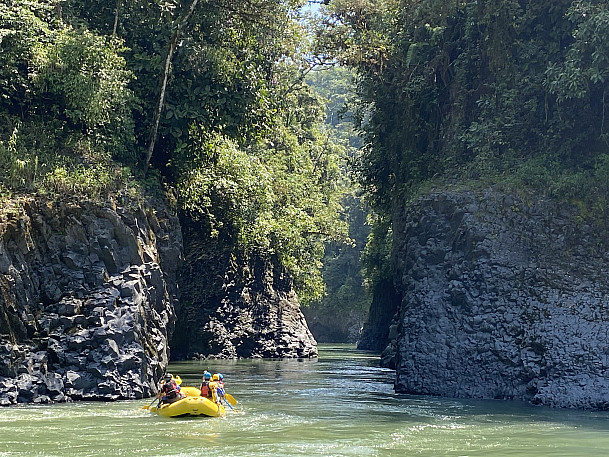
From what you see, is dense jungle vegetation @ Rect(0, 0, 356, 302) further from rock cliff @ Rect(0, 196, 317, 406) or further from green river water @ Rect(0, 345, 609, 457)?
green river water @ Rect(0, 345, 609, 457)

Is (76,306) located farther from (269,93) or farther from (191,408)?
(269,93)

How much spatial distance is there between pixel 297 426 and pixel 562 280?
7195 mm

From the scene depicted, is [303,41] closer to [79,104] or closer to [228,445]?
[79,104]

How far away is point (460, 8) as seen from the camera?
22.2 metres

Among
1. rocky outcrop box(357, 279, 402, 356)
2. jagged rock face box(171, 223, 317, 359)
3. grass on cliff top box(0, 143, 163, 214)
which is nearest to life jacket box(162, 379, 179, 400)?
grass on cliff top box(0, 143, 163, 214)

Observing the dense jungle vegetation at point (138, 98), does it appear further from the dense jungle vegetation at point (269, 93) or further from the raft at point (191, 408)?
the raft at point (191, 408)

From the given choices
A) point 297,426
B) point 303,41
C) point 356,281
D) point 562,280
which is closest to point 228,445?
point 297,426

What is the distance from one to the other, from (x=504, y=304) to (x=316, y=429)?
6.30m

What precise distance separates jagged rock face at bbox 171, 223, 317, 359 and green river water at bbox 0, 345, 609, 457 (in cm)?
1046

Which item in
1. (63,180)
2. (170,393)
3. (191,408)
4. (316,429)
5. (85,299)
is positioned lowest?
(316,429)

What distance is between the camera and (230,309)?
30.3 meters

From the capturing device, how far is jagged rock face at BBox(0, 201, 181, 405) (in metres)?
15.8

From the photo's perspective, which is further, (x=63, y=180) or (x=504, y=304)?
(x=504, y=304)

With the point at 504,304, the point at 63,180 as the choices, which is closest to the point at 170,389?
the point at 63,180
